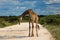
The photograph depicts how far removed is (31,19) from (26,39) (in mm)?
2995

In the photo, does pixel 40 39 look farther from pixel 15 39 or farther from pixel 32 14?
pixel 32 14

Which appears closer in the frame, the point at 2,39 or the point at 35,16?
the point at 2,39

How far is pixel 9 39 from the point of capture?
18.6 meters

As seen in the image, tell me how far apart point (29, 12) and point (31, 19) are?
2.05 ft

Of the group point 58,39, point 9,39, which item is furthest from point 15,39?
point 58,39

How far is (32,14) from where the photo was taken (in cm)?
2108

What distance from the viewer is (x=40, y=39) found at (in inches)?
734

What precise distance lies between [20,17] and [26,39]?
8.59 feet

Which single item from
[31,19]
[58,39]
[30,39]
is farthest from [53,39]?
[31,19]

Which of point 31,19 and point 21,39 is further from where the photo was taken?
point 31,19

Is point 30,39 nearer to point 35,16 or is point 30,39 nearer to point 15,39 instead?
point 15,39

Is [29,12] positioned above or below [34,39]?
above

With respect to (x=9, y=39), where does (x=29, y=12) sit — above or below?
above

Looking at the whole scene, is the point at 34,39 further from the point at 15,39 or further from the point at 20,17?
the point at 20,17
